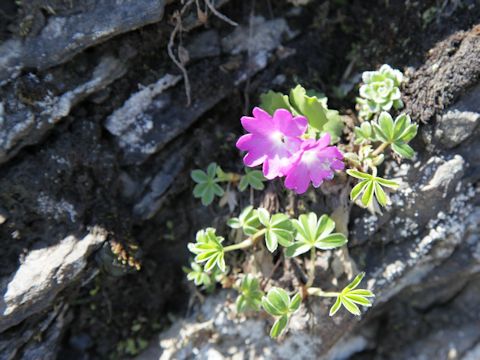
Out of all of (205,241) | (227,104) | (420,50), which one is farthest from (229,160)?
(420,50)

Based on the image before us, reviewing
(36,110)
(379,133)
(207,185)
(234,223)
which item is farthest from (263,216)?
(36,110)

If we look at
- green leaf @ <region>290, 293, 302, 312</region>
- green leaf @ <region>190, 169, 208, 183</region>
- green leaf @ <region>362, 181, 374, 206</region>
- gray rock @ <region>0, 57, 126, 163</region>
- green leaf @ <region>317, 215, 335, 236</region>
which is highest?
gray rock @ <region>0, 57, 126, 163</region>

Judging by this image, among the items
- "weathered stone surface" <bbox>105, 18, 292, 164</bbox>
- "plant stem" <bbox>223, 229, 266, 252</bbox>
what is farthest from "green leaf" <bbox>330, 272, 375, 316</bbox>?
"weathered stone surface" <bbox>105, 18, 292, 164</bbox>

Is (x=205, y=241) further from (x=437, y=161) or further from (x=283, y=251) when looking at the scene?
(x=437, y=161)

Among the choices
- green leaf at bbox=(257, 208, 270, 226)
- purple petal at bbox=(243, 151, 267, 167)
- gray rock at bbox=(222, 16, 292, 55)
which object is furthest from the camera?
gray rock at bbox=(222, 16, 292, 55)

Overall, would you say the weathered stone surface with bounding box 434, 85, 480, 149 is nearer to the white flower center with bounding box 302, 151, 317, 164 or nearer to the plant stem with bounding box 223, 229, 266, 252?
the white flower center with bounding box 302, 151, 317, 164

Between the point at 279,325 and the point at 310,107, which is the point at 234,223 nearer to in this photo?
the point at 279,325
